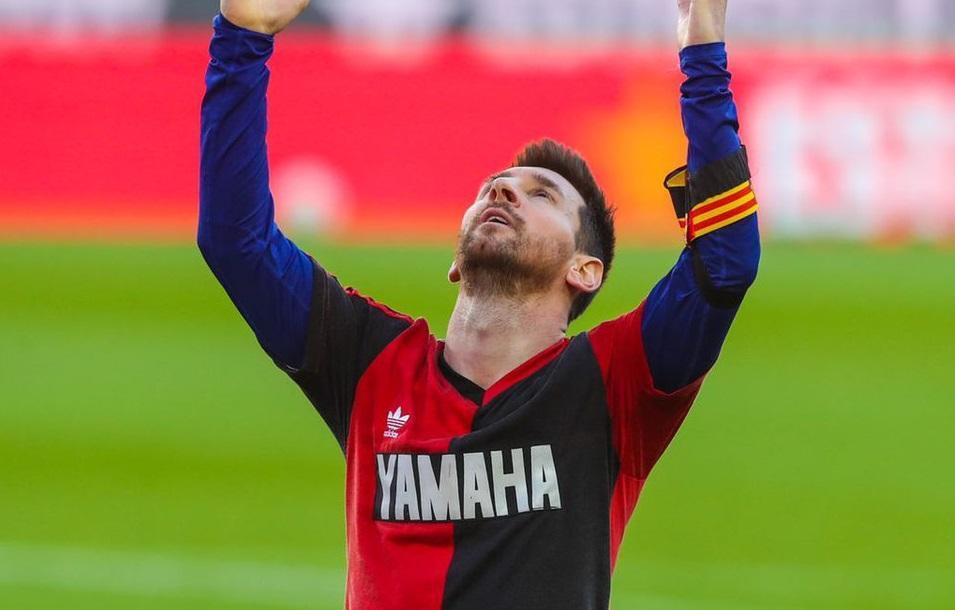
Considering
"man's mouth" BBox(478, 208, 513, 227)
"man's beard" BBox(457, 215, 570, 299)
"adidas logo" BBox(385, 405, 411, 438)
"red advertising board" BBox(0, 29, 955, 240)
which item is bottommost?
"adidas logo" BBox(385, 405, 411, 438)

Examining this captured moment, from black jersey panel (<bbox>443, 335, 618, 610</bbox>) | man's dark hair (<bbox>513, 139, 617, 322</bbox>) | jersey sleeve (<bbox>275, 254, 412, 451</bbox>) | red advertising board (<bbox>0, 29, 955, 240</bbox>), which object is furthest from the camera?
red advertising board (<bbox>0, 29, 955, 240</bbox>)

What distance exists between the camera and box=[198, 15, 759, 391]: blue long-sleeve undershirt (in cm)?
339

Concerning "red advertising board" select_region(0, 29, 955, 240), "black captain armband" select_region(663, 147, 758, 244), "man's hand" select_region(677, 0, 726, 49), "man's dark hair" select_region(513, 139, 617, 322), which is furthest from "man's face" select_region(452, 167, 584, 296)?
"red advertising board" select_region(0, 29, 955, 240)

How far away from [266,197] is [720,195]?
3.22 ft

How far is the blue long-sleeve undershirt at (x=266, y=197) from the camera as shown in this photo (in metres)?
3.39

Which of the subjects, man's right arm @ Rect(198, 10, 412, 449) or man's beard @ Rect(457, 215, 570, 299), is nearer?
man's right arm @ Rect(198, 10, 412, 449)

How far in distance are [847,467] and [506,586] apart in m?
6.78

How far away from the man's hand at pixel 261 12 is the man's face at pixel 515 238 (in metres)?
0.68

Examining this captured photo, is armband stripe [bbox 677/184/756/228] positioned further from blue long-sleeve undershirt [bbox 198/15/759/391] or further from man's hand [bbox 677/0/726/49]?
man's hand [bbox 677/0/726/49]

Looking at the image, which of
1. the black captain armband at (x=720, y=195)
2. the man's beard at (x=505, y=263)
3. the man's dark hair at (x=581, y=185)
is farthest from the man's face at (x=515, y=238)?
the black captain armband at (x=720, y=195)

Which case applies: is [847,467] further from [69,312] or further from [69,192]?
[69,192]

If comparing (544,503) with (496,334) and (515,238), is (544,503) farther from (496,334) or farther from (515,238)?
(515,238)

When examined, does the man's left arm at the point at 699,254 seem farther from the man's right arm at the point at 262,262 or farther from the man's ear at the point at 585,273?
the man's right arm at the point at 262,262

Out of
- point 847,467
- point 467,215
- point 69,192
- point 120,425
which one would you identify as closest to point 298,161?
point 69,192
